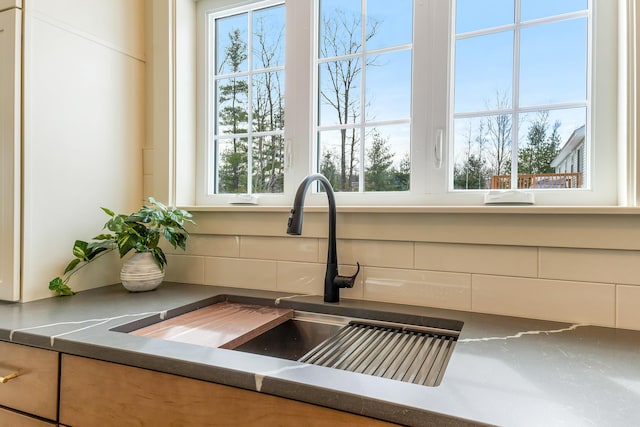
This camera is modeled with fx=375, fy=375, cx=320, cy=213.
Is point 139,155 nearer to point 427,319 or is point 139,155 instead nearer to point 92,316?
point 92,316

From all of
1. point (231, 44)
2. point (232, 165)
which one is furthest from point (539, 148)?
point (231, 44)

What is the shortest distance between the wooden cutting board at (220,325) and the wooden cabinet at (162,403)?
0.52 feet

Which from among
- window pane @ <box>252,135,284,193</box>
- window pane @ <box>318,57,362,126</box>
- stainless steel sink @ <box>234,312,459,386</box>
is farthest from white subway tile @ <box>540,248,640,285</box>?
window pane @ <box>252,135,284,193</box>

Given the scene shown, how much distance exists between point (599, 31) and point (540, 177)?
45 cm

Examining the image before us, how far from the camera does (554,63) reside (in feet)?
3.85

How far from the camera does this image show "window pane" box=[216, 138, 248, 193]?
5.42ft

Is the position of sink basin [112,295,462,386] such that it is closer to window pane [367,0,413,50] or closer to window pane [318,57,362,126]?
window pane [318,57,362,126]

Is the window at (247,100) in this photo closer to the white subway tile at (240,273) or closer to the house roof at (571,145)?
the white subway tile at (240,273)

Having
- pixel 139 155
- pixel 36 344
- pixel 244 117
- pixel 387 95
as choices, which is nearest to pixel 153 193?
pixel 139 155

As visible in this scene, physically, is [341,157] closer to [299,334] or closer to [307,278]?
[307,278]

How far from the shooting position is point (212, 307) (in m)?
1.30

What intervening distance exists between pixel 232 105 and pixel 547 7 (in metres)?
1.23

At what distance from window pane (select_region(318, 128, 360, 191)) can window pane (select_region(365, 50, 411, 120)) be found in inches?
4.4

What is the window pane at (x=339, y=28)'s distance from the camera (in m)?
1.45
